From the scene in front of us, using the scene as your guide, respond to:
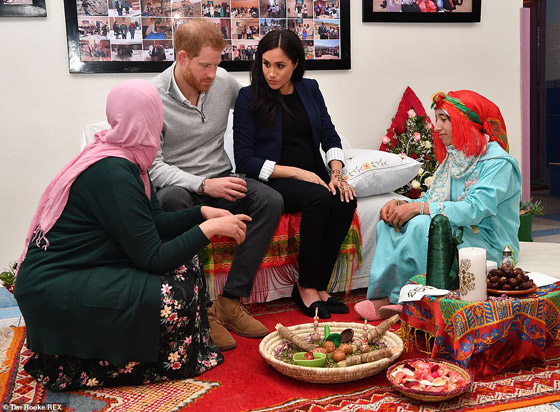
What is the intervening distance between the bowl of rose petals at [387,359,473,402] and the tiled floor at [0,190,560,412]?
20cm

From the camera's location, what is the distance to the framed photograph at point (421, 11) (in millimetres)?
3939

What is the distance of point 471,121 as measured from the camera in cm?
260

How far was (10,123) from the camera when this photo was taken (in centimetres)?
339

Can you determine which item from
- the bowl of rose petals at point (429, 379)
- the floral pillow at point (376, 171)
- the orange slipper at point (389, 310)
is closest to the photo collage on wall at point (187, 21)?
the floral pillow at point (376, 171)

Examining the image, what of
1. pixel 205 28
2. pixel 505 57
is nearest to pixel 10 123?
pixel 205 28

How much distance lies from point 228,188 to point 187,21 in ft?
4.44

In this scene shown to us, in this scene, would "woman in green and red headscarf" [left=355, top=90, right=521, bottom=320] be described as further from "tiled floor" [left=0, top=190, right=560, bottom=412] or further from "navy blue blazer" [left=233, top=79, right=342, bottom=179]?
"tiled floor" [left=0, top=190, right=560, bottom=412]

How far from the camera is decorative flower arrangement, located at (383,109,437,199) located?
381 cm

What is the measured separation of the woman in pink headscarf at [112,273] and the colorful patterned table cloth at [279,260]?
696 mm

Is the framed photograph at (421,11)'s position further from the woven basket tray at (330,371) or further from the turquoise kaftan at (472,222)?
the woven basket tray at (330,371)

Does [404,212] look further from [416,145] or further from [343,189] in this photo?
[416,145]

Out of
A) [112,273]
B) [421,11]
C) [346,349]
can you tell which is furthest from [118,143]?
[421,11]

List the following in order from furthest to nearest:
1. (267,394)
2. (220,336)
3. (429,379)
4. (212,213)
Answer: (220,336), (212,213), (267,394), (429,379)

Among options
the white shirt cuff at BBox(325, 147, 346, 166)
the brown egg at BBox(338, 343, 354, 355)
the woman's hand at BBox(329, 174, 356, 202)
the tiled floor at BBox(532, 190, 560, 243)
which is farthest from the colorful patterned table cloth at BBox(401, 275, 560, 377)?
the tiled floor at BBox(532, 190, 560, 243)
